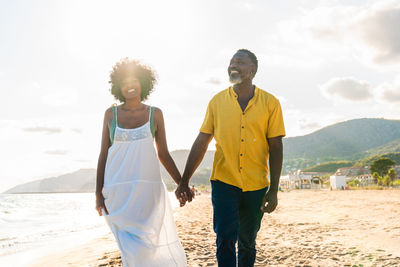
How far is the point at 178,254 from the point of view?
298 centimetres

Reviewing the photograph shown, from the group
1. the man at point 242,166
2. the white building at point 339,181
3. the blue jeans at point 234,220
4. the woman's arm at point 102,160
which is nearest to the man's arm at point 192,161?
the man at point 242,166

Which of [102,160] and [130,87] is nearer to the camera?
[102,160]

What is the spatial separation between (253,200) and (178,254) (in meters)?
0.78

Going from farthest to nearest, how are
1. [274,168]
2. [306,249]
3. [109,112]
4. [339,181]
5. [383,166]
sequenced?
[383,166] < [339,181] < [306,249] < [109,112] < [274,168]

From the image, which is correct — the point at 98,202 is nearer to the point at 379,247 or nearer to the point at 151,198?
the point at 151,198

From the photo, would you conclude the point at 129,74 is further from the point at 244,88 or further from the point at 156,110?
the point at 244,88

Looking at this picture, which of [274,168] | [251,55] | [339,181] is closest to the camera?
[274,168]


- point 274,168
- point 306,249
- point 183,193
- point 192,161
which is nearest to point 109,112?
point 192,161

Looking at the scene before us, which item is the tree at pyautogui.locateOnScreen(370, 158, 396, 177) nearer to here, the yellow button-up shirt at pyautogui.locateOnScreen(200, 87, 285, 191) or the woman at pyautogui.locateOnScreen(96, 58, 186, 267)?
the yellow button-up shirt at pyautogui.locateOnScreen(200, 87, 285, 191)

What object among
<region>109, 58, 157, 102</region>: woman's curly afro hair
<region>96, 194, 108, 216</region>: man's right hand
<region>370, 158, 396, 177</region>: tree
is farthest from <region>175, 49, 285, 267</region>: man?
<region>370, 158, 396, 177</region>: tree

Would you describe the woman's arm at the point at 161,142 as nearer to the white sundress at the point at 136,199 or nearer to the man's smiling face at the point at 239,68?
the white sundress at the point at 136,199

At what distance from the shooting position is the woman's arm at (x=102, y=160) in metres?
2.86

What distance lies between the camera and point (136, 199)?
109 inches

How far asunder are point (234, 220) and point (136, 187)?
825mm
